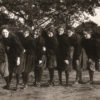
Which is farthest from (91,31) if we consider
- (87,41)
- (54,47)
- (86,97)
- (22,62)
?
(86,97)

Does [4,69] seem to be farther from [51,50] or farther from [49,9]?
[49,9]

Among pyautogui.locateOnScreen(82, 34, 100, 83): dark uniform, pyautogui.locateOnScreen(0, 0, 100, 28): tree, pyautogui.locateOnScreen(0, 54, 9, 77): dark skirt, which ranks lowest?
pyautogui.locateOnScreen(0, 54, 9, 77): dark skirt

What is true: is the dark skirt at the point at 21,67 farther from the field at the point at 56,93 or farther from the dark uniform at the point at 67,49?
the dark uniform at the point at 67,49

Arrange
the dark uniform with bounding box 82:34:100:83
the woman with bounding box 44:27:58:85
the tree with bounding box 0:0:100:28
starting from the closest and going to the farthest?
the woman with bounding box 44:27:58:85
the dark uniform with bounding box 82:34:100:83
the tree with bounding box 0:0:100:28

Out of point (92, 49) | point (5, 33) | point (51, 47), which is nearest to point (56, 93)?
point (51, 47)

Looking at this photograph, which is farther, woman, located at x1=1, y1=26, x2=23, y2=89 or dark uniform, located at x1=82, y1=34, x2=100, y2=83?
dark uniform, located at x1=82, y1=34, x2=100, y2=83

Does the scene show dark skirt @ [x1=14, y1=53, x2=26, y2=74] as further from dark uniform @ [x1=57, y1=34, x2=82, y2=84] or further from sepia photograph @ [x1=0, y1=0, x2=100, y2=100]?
dark uniform @ [x1=57, y1=34, x2=82, y2=84]

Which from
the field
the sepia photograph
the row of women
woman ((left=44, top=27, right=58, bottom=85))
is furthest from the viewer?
woman ((left=44, top=27, right=58, bottom=85))

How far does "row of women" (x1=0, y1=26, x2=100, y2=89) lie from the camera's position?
12102 mm

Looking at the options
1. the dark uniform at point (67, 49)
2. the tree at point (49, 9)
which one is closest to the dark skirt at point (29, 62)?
the dark uniform at point (67, 49)

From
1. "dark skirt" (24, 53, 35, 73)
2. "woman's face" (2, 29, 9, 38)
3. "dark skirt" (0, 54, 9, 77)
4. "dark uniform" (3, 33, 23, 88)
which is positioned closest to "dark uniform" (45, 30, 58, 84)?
"dark skirt" (24, 53, 35, 73)

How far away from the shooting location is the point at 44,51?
1258cm

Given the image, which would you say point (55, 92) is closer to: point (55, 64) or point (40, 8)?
point (55, 64)

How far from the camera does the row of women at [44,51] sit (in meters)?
12.1
